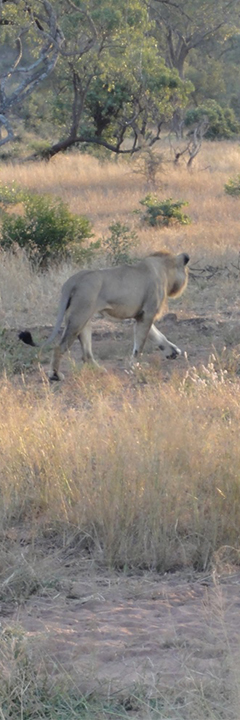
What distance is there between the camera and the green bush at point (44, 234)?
11914 mm

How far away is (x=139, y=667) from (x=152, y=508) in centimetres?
129

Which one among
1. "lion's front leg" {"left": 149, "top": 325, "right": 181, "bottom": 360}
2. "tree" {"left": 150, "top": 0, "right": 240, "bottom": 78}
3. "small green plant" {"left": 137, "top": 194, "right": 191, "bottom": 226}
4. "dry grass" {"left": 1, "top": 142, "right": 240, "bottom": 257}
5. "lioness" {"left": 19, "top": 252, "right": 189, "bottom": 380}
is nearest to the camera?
"lioness" {"left": 19, "top": 252, "right": 189, "bottom": 380}

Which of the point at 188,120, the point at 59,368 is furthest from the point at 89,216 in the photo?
the point at 188,120

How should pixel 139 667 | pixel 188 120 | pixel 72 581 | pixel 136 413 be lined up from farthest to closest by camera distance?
1. pixel 188 120
2. pixel 136 413
3. pixel 72 581
4. pixel 139 667

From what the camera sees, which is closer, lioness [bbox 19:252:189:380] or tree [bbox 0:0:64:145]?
lioness [bbox 19:252:189:380]

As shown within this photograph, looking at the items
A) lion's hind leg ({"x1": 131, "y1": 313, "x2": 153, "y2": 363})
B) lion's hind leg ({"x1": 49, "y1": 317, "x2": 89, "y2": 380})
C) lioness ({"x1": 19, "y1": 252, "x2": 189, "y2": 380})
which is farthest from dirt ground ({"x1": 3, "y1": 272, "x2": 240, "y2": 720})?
lion's hind leg ({"x1": 131, "y1": 313, "x2": 153, "y2": 363})

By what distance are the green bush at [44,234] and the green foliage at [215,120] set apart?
18453mm

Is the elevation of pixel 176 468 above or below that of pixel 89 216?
above

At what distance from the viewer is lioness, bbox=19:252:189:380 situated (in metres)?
7.66

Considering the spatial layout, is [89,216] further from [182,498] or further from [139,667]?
A: [139,667]

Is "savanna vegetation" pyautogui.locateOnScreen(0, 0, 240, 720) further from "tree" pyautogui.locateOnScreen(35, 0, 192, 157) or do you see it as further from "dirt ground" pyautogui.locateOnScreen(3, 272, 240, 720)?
"tree" pyautogui.locateOnScreen(35, 0, 192, 157)

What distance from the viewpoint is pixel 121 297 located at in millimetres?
7891

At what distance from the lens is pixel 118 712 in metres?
3.01

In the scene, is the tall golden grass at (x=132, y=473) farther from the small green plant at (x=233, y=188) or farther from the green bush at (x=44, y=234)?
the small green plant at (x=233, y=188)
